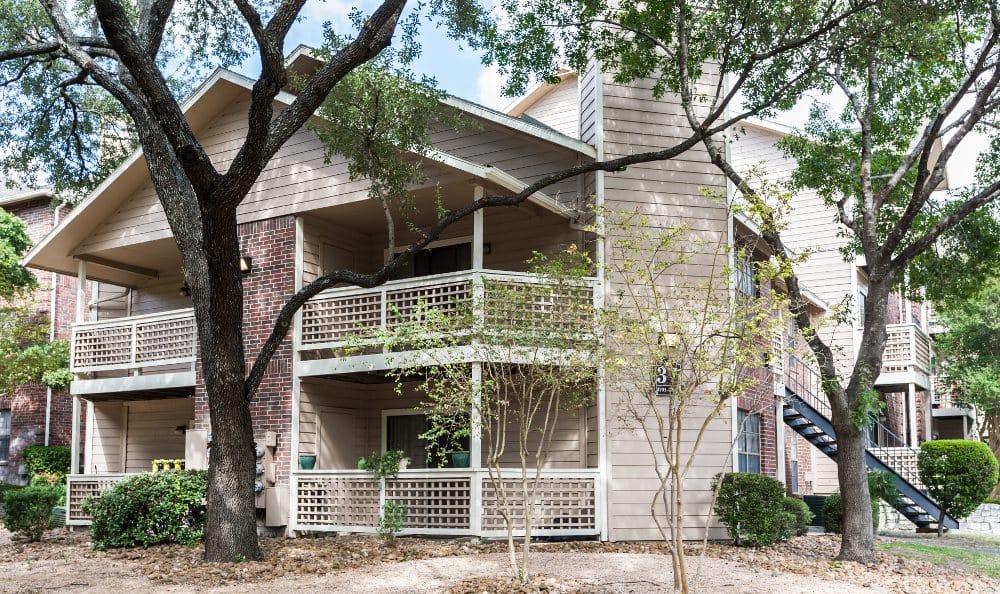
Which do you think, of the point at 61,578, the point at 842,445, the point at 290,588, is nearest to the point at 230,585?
the point at 290,588

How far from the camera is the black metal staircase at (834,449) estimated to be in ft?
61.0

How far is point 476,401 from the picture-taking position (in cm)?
1109

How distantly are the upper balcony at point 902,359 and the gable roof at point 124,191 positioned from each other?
12.9m

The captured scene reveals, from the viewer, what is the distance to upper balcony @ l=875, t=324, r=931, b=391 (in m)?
23.5

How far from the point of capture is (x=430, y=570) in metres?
10.8

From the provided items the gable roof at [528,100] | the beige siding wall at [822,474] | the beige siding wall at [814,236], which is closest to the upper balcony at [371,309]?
the gable roof at [528,100]

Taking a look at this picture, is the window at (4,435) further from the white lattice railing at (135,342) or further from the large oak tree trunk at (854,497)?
the large oak tree trunk at (854,497)

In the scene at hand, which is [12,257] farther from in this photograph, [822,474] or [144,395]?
[822,474]

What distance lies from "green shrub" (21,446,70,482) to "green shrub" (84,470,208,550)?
10.4 m

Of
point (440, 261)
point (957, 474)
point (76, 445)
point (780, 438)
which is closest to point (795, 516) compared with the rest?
point (780, 438)

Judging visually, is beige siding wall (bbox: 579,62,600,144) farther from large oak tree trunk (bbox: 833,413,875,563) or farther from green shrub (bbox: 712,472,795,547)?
large oak tree trunk (bbox: 833,413,875,563)

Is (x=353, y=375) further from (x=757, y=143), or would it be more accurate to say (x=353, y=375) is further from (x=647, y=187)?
(x=757, y=143)

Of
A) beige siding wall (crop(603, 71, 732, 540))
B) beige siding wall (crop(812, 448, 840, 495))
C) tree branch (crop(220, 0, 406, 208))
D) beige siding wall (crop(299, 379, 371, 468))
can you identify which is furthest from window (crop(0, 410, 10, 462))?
beige siding wall (crop(812, 448, 840, 495))

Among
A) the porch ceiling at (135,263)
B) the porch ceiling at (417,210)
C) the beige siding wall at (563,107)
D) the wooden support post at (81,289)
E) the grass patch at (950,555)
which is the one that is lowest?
the grass patch at (950,555)
